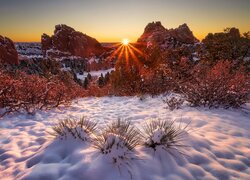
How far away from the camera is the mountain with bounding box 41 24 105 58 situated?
5591 inches

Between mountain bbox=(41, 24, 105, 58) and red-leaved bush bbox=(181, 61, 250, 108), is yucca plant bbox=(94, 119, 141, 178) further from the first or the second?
mountain bbox=(41, 24, 105, 58)

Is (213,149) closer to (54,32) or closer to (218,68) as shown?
(218,68)

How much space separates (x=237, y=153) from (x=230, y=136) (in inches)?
31.7

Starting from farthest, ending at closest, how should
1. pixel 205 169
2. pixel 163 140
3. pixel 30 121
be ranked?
1. pixel 30 121
2. pixel 163 140
3. pixel 205 169

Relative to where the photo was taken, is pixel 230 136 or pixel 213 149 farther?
pixel 230 136

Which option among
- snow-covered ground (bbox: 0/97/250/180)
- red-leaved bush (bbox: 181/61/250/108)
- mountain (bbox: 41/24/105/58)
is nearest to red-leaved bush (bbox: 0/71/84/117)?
snow-covered ground (bbox: 0/97/250/180)

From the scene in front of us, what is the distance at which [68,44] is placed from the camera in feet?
483

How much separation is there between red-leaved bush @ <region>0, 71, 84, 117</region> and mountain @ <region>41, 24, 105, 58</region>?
132 m

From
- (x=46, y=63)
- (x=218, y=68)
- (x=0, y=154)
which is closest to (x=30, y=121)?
(x=0, y=154)

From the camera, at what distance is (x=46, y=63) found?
16.3 m

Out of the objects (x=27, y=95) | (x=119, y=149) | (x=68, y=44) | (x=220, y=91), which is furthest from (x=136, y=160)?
(x=68, y=44)

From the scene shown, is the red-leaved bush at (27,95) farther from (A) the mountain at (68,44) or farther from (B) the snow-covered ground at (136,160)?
(A) the mountain at (68,44)

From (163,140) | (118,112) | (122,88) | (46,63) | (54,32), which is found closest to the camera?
(163,140)

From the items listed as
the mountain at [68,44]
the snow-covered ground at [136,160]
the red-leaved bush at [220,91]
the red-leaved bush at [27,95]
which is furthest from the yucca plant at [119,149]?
the mountain at [68,44]
